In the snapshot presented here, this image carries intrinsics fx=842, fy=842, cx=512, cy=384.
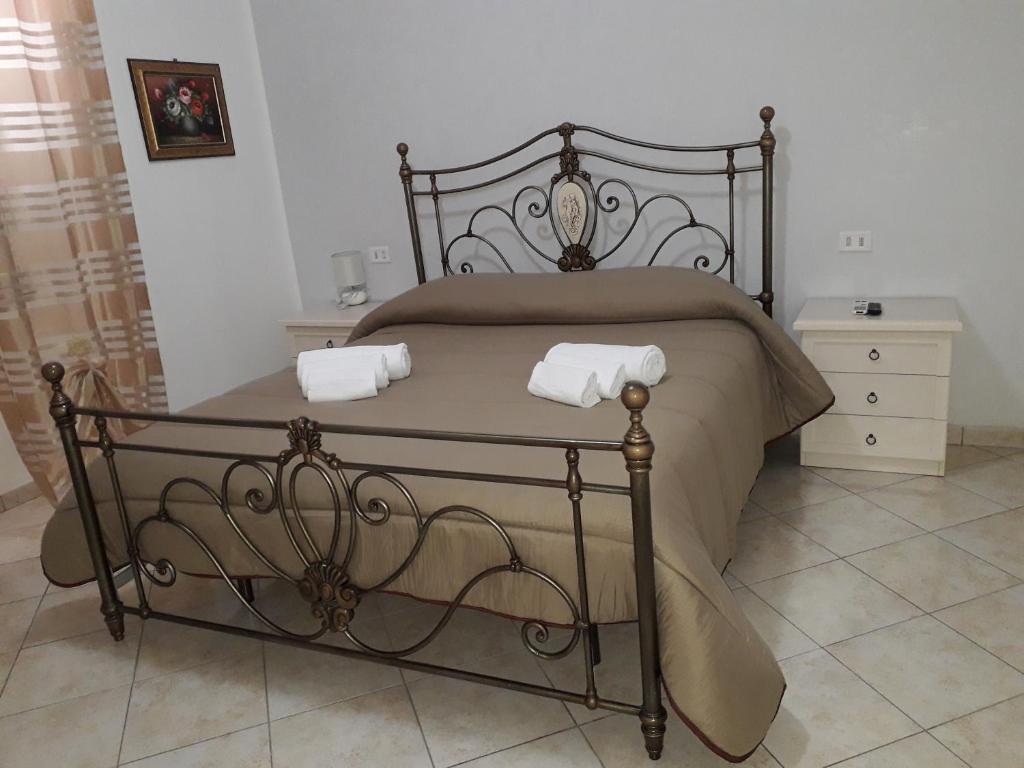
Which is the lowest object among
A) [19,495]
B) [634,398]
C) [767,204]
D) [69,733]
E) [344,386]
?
[69,733]

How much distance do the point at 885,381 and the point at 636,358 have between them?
119cm

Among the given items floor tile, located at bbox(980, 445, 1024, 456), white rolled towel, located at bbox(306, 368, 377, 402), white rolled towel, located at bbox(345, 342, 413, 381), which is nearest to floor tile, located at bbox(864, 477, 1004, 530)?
floor tile, located at bbox(980, 445, 1024, 456)

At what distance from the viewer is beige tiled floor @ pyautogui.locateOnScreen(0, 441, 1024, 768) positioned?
1.89m

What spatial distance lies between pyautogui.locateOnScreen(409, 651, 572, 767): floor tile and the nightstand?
6.65 ft

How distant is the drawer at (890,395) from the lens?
2.95 meters

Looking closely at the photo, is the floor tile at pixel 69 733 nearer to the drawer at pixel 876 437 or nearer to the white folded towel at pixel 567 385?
the white folded towel at pixel 567 385

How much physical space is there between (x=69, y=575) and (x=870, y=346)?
8.90 ft

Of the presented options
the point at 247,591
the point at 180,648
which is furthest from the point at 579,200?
the point at 180,648

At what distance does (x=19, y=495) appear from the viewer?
12.0 feet

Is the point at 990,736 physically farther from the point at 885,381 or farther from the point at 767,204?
the point at 767,204

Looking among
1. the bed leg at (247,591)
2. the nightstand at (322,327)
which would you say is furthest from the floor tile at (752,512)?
the nightstand at (322,327)

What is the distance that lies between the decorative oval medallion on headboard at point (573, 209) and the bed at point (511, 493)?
429 millimetres

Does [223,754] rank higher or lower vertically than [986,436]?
lower

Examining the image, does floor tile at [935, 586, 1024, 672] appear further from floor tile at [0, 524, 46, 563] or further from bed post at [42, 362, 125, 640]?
floor tile at [0, 524, 46, 563]
